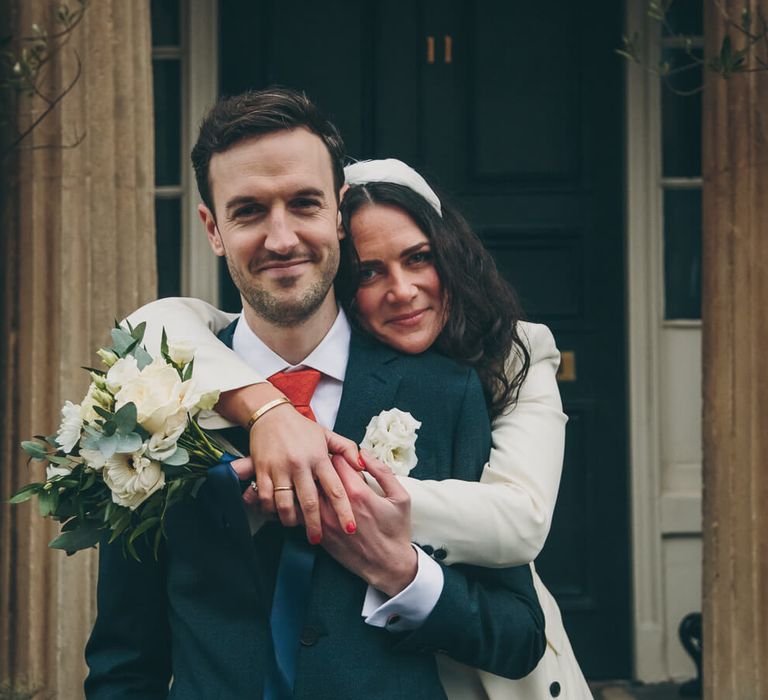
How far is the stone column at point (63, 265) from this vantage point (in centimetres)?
371

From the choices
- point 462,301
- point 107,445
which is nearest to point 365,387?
point 462,301

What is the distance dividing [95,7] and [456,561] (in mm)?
2580

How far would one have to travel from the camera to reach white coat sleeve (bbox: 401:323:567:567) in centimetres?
196

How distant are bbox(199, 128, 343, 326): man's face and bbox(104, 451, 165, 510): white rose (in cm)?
43

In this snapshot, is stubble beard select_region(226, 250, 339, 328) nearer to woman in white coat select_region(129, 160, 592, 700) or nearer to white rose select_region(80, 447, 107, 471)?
woman in white coat select_region(129, 160, 592, 700)

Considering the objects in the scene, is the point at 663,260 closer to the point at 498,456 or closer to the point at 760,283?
the point at 760,283

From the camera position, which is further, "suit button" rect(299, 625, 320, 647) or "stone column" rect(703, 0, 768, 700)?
"stone column" rect(703, 0, 768, 700)

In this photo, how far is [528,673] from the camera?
2.05 m

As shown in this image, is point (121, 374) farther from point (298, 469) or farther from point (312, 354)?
point (312, 354)

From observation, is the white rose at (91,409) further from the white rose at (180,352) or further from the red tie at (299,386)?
the red tie at (299,386)

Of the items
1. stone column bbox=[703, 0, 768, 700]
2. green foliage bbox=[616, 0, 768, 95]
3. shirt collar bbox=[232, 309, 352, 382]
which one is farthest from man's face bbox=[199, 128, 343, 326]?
stone column bbox=[703, 0, 768, 700]

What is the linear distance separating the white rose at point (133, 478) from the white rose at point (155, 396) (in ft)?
0.20

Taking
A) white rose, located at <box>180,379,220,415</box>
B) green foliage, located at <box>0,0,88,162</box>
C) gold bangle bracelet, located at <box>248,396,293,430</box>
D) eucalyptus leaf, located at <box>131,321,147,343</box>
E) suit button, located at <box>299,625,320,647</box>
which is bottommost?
suit button, located at <box>299,625,320,647</box>

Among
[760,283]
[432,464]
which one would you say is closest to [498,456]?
[432,464]
